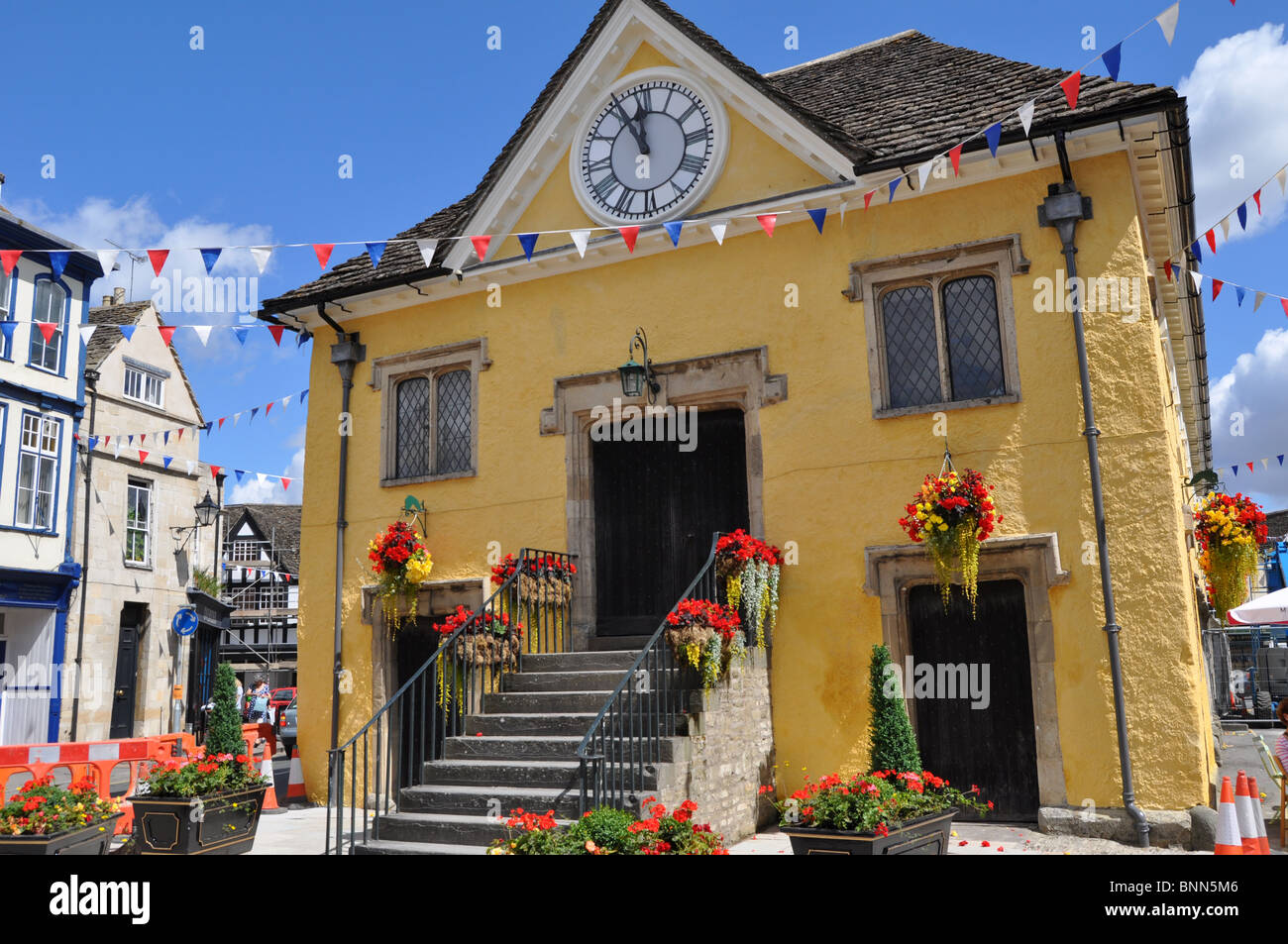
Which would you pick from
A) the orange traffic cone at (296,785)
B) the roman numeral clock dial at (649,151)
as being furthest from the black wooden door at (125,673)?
the roman numeral clock dial at (649,151)

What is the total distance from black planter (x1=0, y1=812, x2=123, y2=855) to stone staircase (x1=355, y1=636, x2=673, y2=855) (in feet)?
6.56

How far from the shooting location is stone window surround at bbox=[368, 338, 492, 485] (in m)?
12.4

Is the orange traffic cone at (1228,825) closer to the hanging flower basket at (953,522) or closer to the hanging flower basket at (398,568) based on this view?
the hanging flower basket at (953,522)

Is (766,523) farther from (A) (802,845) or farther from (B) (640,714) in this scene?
(A) (802,845)

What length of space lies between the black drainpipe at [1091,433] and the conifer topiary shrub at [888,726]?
2.08 m

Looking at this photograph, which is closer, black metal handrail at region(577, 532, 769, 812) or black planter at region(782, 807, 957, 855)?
black planter at region(782, 807, 957, 855)

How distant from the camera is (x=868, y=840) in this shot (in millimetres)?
6289

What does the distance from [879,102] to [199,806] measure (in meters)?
10.3

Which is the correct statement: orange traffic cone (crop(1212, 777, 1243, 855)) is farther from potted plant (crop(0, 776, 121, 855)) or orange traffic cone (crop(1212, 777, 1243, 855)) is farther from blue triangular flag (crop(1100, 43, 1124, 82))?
potted plant (crop(0, 776, 121, 855))

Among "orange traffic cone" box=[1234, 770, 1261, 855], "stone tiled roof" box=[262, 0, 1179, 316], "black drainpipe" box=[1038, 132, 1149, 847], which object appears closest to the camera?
"orange traffic cone" box=[1234, 770, 1261, 855]

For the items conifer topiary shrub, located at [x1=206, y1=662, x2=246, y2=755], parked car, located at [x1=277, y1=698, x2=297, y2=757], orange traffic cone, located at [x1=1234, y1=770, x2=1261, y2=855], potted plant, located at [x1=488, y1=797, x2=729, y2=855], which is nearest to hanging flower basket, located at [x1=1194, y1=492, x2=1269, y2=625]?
orange traffic cone, located at [x1=1234, y1=770, x2=1261, y2=855]

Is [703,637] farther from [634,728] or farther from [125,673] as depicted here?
[125,673]
